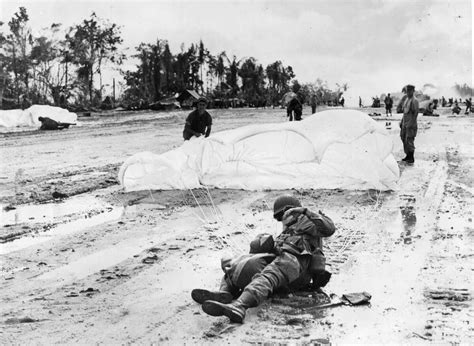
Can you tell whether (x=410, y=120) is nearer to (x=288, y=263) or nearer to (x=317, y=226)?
(x=317, y=226)

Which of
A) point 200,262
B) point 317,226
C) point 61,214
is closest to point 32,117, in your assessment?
point 61,214

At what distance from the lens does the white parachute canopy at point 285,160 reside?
8.85 meters

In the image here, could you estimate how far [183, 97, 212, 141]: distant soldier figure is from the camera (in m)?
10.1

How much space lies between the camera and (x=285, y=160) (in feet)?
30.1

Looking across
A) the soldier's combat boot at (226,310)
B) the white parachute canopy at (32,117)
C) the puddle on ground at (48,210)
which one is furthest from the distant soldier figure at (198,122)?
the white parachute canopy at (32,117)

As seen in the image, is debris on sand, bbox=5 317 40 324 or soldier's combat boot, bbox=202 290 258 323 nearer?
soldier's combat boot, bbox=202 290 258 323

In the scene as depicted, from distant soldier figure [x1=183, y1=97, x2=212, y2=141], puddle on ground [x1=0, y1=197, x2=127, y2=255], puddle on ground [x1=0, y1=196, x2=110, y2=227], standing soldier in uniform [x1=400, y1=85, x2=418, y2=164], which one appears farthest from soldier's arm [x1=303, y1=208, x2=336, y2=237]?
standing soldier in uniform [x1=400, y1=85, x2=418, y2=164]

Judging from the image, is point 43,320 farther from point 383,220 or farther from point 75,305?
point 383,220

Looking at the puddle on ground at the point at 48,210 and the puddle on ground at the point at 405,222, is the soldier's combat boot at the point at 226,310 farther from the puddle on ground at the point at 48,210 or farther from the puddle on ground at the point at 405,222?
the puddle on ground at the point at 48,210

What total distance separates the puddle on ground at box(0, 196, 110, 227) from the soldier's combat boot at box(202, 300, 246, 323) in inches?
156

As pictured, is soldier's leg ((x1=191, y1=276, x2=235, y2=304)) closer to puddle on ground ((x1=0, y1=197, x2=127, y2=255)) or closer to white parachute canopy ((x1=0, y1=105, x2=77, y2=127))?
puddle on ground ((x1=0, y1=197, x2=127, y2=255))

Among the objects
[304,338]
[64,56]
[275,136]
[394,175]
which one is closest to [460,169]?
[394,175]

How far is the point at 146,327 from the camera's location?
3625mm

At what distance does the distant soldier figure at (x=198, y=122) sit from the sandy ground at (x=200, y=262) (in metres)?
1.63
